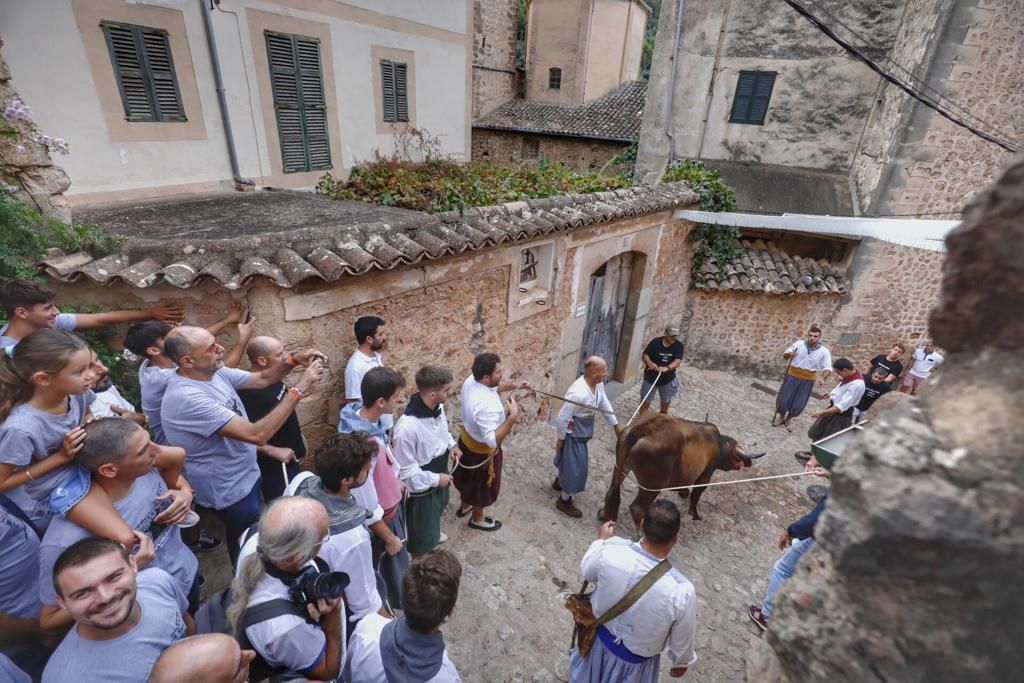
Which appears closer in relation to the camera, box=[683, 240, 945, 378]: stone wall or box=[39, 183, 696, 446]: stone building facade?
box=[39, 183, 696, 446]: stone building facade

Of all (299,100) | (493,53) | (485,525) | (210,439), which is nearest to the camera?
(210,439)

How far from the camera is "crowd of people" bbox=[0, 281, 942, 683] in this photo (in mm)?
1762

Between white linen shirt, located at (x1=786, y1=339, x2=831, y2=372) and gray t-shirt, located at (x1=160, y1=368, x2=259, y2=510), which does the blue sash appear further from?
white linen shirt, located at (x1=786, y1=339, x2=831, y2=372)

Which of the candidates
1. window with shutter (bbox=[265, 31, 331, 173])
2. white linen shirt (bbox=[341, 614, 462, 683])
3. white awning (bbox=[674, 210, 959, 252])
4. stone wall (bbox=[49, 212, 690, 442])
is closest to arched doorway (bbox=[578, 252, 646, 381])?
stone wall (bbox=[49, 212, 690, 442])

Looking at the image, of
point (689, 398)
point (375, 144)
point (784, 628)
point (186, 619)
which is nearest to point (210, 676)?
point (186, 619)

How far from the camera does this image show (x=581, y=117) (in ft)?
68.1

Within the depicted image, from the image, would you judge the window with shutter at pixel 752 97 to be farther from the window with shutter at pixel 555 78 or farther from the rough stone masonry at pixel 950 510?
the window with shutter at pixel 555 78

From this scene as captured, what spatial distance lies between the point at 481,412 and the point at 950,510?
10.8 ft

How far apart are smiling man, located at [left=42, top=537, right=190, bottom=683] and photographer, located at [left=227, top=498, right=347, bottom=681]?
0.29m

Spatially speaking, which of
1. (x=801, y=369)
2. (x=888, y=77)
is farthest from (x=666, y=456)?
(x=888, y=77)

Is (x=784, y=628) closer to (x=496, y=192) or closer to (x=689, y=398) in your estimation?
(x=496, y=192)

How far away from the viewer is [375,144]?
909cm

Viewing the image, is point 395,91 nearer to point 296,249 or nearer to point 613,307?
point 613,307

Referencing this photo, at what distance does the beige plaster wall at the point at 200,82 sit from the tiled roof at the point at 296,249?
1.24 metres
